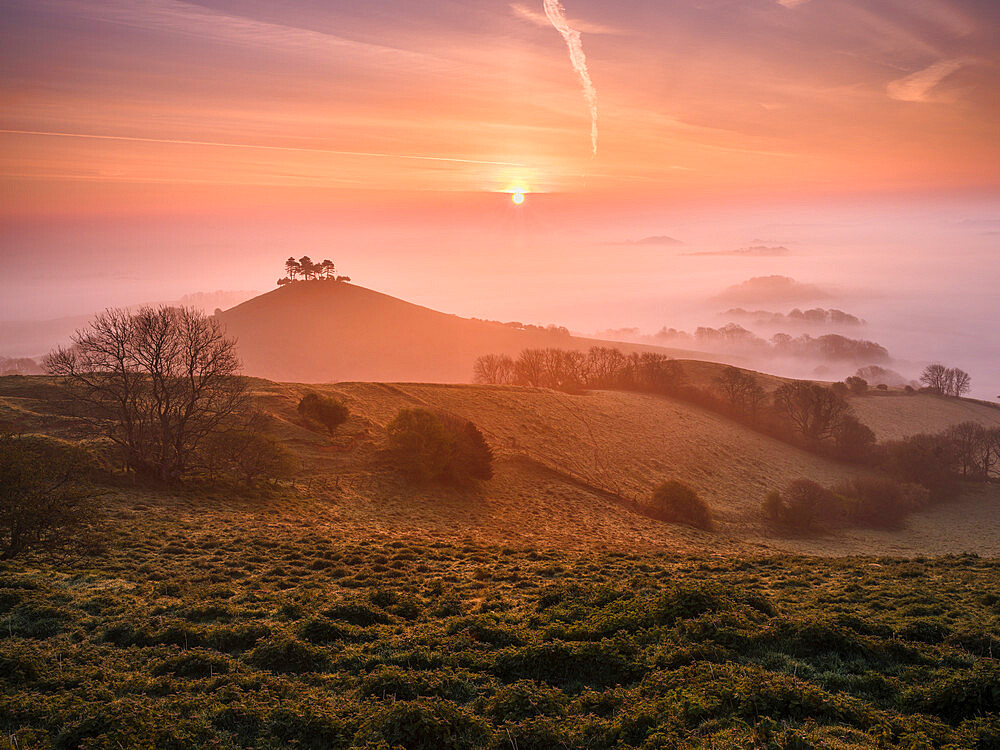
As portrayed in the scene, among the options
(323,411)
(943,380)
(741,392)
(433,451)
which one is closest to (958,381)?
(943,380)

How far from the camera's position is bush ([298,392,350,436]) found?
57.5m

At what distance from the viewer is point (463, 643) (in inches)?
578

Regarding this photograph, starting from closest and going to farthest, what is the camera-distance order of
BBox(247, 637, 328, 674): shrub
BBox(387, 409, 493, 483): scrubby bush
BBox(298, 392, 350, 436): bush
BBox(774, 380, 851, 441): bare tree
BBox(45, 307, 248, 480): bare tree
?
BBox(247, 637, 328, 674): shrub
BBox(45, 307, 248, 480): bare tree
BBox(387, 409, 493, 483): scrubby bush
BBox(298, 392, 350, 436): bush
BBox(774, 380, 851, 441): bare tree

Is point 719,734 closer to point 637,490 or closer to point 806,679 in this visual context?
point 806,679

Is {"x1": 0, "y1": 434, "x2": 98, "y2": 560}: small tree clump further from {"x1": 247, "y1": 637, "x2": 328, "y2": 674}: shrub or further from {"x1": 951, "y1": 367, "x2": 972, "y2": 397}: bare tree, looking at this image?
{"x1": 951, "y1": 367, "x2": 972, "y2": 397}: bare tree

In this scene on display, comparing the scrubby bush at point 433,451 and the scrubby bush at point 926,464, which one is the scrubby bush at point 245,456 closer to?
the scrubby bush at point 433,451

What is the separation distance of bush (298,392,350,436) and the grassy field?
2170 centimetres

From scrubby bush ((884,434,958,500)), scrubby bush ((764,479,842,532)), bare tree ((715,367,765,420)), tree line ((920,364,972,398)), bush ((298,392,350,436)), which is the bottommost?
scrubby bush ((764,479,842,532))

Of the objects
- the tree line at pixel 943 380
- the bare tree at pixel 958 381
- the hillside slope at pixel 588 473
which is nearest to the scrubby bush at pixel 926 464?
the hillside slope at pixel 588 473

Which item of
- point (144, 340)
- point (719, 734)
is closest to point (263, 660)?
point (719, 734)

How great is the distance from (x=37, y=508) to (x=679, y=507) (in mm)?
51160

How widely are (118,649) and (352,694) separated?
6938mm

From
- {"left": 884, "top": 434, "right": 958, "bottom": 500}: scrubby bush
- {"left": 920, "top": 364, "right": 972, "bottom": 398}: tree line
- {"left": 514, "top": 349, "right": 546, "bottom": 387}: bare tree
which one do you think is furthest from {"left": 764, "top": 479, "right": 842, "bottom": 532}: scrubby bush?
{"left": 920, "top": 364, "right": 972, "bottom": 398}: tree line

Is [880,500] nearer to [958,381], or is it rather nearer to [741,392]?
[741,392]
